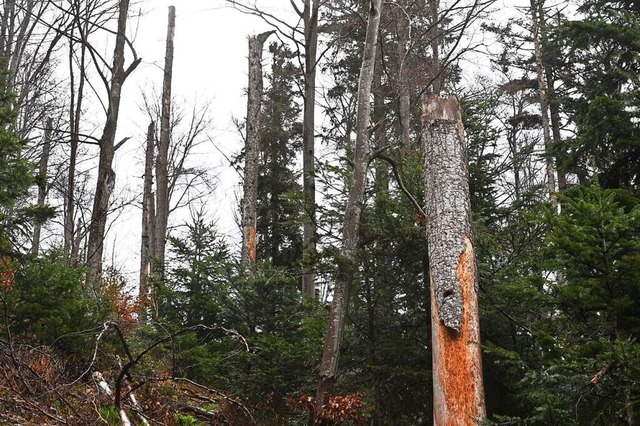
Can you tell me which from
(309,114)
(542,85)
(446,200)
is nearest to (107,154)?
(309,114)

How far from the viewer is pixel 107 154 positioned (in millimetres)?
13469

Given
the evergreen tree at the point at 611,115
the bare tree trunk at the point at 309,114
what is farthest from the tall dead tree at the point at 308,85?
the evergreen tree at the point at 611,115

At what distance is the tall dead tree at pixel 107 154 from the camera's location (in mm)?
13055

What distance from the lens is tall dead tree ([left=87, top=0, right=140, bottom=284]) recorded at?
13055mm

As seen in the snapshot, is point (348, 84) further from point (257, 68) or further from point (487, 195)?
point (487, 195)

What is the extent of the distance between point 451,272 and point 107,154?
9.52 m

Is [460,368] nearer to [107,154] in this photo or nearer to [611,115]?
[611,115]

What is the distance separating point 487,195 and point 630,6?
3.91 metres

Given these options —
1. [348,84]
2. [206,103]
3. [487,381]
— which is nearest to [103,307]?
[487,381]

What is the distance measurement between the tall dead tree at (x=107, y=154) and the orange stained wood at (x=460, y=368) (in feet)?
27.5

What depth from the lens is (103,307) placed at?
9695 millimetres

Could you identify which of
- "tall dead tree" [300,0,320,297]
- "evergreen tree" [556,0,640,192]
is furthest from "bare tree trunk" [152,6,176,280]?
"evergreen tree" [556,0,640,192]

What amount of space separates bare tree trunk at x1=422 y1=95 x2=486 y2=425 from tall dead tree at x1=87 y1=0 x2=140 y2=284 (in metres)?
8.13

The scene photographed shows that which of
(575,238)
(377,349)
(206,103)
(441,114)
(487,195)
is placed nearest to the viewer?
(575,238)
